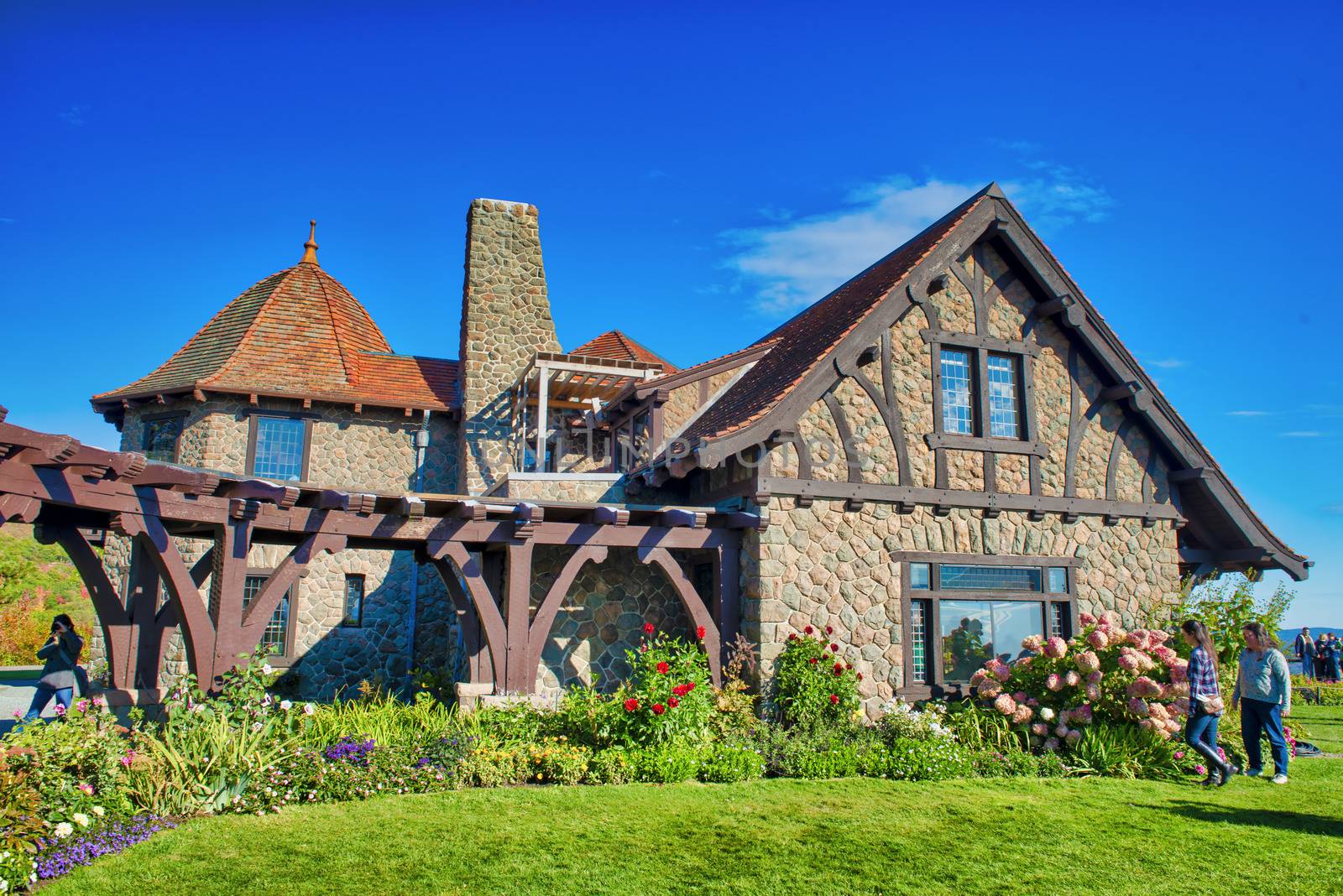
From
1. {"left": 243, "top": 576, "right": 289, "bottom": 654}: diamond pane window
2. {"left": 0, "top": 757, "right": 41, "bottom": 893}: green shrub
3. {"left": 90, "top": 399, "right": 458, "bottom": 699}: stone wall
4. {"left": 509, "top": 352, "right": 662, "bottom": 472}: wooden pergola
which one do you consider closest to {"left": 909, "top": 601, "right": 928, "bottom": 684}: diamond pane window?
{"left": 509, "top": 352, "right": 662, "bottom": 472}: wooden pergola

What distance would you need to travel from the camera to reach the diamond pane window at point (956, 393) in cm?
1376

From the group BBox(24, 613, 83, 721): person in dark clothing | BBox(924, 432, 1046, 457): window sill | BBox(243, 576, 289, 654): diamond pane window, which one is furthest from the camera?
BBox(243, 576, 289, 654): diamond pane window

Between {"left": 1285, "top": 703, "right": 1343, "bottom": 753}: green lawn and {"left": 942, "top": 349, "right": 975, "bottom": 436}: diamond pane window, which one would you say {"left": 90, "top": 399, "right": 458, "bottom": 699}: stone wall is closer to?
{"left": 942, "top": 349, "right": 975, "bottom": 436}: diamond pane window

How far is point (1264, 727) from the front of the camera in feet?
35.7

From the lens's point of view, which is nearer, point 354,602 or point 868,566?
point 868,566

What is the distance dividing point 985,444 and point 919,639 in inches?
117

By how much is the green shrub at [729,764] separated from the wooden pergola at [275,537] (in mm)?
1616

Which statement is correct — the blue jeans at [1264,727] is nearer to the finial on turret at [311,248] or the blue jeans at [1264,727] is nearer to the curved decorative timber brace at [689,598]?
the curved decorative timber brace at [689,598]

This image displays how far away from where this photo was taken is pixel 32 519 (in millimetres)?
8469

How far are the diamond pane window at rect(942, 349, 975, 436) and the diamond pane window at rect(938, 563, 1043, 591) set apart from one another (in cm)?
199

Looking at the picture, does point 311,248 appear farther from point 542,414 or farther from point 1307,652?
point 1307,652

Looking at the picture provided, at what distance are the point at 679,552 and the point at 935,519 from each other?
3.67 meters

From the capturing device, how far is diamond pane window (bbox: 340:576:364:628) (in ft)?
60.2

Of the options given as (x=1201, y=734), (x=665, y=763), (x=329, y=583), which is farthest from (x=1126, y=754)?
(x=329, y=583)
